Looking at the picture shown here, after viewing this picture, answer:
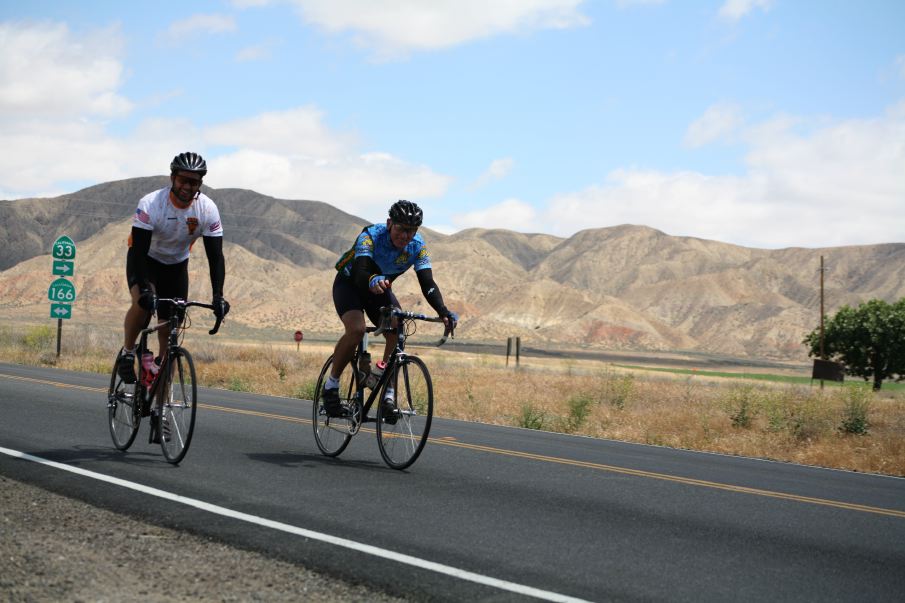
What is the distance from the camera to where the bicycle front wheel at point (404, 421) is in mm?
8383

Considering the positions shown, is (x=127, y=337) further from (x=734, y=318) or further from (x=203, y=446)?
(x=734, y=318)

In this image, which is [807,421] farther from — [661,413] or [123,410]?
[123,410]

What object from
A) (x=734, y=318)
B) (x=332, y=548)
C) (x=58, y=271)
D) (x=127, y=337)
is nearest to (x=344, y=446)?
(x=127, y=337)

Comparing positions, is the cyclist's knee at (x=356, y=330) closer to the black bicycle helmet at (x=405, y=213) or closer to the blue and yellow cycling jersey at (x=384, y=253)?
the blue and yellow cycling jersey at (x=384, y=253)

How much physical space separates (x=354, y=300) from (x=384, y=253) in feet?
1.66

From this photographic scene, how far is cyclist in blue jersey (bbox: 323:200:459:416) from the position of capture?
8.40 m

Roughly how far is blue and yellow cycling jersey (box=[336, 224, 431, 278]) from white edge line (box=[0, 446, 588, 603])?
2647 millimetres

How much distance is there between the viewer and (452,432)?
41.2 ft

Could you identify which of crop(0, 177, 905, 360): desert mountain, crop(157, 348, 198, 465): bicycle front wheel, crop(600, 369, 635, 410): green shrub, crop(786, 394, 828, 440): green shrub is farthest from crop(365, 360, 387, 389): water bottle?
crop(0, 177, 905, 360): desert mountain

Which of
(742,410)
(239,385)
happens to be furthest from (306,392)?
(742,410)

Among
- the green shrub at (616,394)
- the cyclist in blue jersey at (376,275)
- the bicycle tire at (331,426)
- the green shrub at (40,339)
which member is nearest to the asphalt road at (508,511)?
the bicycle tire at (331,426)

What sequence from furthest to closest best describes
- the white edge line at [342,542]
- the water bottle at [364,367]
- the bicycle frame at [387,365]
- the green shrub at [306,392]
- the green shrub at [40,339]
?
the green shrub at [40,339] < the green shrub at [306,392] < the water bottle at [364,367] < the bicycle frame at [387,365] < the white edge line at [342,542]

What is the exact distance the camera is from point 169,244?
828 centimetres

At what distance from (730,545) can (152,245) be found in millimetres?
5216
